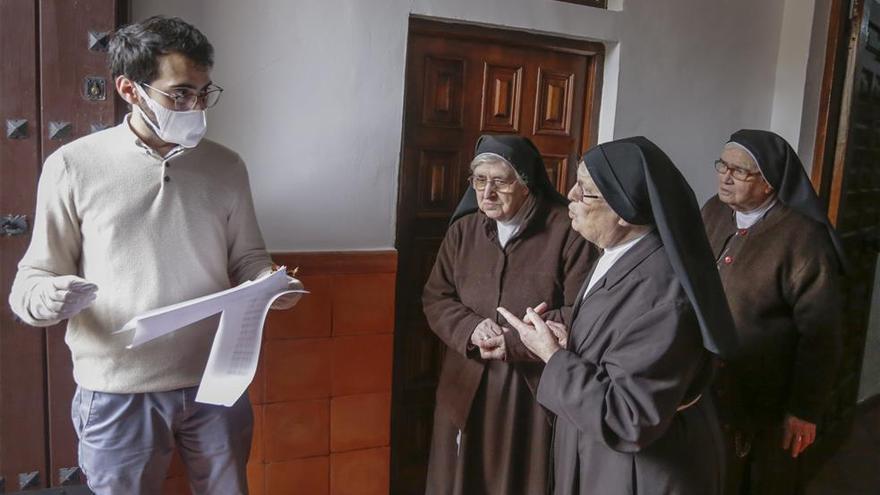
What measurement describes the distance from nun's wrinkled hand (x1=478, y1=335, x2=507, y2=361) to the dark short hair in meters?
1.22

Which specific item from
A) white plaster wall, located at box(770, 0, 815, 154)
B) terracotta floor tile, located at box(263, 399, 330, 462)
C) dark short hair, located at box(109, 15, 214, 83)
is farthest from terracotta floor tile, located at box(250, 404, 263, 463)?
white plaster wall, located at box(770, 0, 815, 154)

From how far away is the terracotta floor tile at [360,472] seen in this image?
8.21 ft

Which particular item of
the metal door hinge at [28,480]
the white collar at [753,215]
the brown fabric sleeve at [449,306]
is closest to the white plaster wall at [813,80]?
the white collar at [753,215]

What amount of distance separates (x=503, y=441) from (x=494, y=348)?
14.9 inches

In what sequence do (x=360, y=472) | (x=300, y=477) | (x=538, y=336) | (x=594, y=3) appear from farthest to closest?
(x=594, y=3), (x=360, y=472), (x=300, y=477), (x=538, y=336)

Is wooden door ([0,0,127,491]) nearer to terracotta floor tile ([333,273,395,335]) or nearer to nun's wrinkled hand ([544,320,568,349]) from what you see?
terracotta floor tile ([333,273,395,335])

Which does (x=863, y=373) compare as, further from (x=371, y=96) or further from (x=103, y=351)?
(x=103, y=351)

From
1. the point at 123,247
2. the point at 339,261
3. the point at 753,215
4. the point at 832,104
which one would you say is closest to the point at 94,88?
the point at 123,247

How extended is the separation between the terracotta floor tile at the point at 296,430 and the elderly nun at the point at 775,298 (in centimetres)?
149

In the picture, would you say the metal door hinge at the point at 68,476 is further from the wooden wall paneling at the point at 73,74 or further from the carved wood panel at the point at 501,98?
the carved wood panel at the point at 501,98

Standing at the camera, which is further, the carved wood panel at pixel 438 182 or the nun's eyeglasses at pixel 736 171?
the carved wood panel at pixel 438 182

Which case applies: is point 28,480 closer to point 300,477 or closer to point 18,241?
point 18,241

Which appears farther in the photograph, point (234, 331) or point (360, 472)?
point (360, 472)

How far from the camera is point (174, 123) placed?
1.62m
